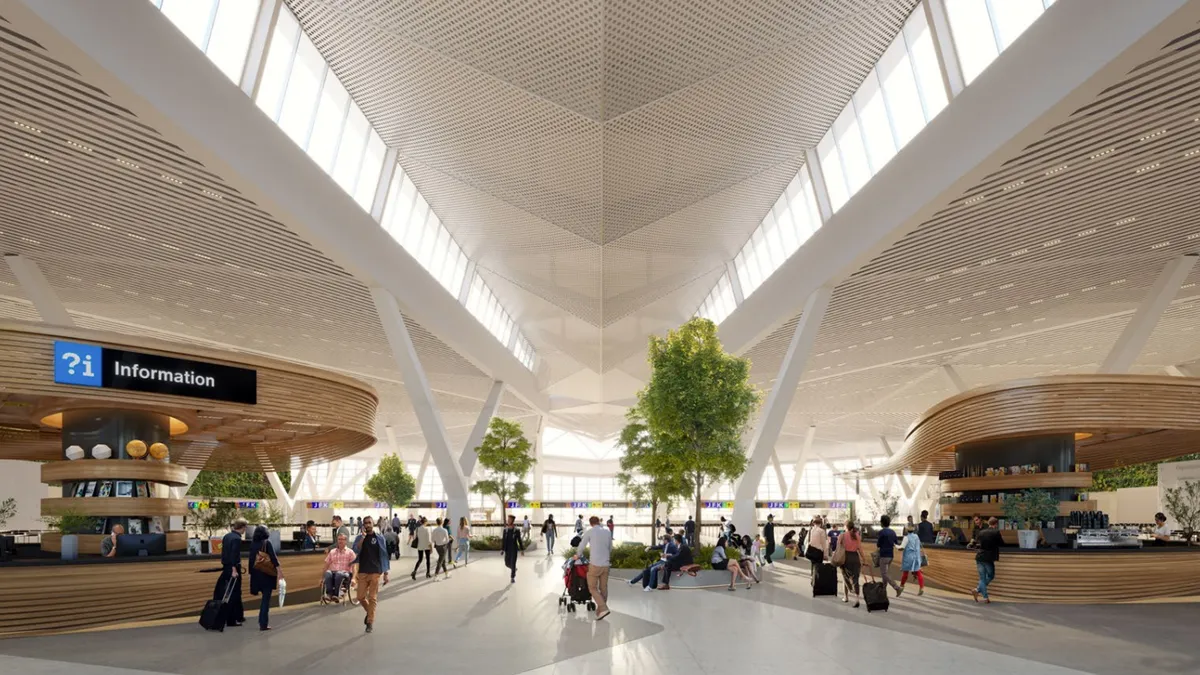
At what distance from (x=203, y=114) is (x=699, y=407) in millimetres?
12874

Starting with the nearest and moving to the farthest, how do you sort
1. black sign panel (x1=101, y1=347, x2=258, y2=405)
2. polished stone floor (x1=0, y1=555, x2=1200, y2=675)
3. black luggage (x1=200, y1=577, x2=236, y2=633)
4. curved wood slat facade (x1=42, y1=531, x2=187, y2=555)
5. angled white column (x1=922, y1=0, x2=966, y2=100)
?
polished stone floor (x1=0, y1=555, x2=1200, y2=675), black luggage (x1=200, y1=577, x2=236, y2=633), black sign panel (x1=101, y1=347, x2=258, y2=405), curved wood slat facade (x1=42, y1=531, x2=187, y2=555), angled white column (x1=922, y1=0, x2=966, y2=100)

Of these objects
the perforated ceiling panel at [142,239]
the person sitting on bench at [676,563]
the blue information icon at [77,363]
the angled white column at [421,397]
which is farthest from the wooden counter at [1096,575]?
the angled white column at [421,397]

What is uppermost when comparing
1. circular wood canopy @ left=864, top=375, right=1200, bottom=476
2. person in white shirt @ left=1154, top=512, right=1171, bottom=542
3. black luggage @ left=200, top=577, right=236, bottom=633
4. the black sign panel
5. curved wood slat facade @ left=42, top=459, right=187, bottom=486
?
the black sign panel

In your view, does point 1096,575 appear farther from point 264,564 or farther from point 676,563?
point 264,564

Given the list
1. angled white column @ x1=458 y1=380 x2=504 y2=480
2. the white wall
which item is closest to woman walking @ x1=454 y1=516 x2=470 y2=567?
angled white column @ x1=458 y1=380 x2=504 y2=480

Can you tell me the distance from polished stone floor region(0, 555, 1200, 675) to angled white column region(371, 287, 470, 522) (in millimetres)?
11623

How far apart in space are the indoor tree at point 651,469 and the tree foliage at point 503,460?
4111mm

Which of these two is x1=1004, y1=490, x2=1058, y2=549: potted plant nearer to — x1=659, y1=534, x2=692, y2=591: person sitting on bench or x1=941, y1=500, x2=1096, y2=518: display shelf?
x1=941, y1=500, x2=1096, y2=518: display shelf

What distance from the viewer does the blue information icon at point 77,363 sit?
12727 millimetres

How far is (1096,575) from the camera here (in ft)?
47.9

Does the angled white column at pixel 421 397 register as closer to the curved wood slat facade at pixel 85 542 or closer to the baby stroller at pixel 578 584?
the curved wood slat facade at pixel 85 542

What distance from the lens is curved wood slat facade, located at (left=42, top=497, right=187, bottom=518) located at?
1399 centimetres

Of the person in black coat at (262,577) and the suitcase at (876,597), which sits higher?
the person in black coat at (262,577)

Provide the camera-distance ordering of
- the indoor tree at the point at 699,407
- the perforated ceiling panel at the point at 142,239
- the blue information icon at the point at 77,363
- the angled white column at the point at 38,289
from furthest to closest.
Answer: the indoor tree at the point at 699,407
the angled white column at the point at 38,289
the perforated ceiling panel at the point at 142,239
the blue information icon at the point at 77,363
